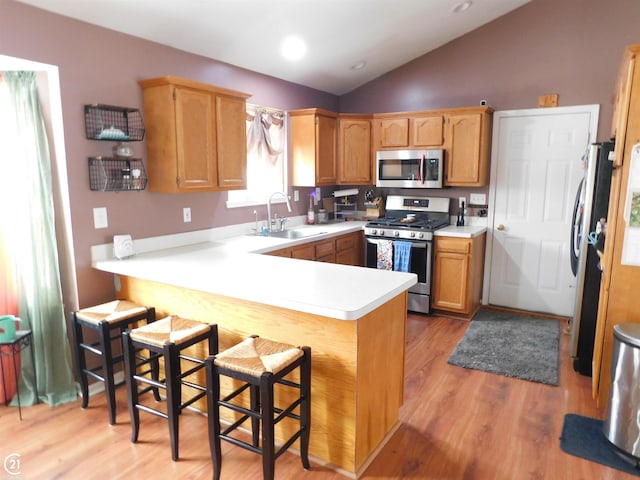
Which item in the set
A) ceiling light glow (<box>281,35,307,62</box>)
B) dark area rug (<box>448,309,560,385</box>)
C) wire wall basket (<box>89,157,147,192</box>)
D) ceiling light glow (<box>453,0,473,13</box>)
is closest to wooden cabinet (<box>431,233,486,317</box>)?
dark area rug (<box>448,309,560,385</box>)

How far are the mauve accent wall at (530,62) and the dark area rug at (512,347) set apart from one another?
1.90 m

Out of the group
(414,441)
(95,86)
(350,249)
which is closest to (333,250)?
(350,249)

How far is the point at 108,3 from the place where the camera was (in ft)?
8.42

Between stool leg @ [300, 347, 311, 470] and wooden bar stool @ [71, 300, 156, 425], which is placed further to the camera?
wooden bar stool @ [71, 300, 156, 425]

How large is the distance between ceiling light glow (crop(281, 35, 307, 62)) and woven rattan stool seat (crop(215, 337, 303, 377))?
2.67 m

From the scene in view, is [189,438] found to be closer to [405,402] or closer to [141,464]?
[141,464]

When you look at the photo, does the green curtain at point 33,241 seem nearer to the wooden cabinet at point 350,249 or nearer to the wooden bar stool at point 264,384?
the wooden bar stool at point 264,384

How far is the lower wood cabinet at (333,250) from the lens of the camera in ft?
12.3

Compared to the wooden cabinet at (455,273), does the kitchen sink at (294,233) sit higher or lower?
higher

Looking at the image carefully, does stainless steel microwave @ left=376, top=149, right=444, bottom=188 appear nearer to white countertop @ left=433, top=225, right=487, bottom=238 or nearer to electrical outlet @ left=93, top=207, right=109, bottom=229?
white countertop @ left=433, top=225, right=487, bottom=238

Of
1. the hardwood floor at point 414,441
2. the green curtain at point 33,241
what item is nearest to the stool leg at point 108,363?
the hardwood floor at point 414,441

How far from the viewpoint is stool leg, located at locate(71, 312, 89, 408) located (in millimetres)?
2613

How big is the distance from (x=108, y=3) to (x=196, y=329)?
1982 mm

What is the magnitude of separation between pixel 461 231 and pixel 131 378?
3.23 metres
